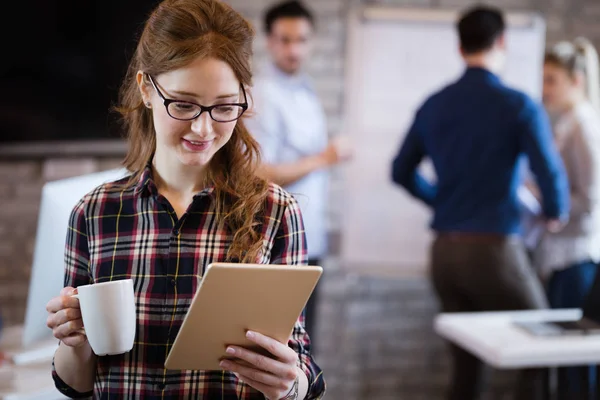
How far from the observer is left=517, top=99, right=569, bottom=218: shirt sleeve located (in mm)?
2330

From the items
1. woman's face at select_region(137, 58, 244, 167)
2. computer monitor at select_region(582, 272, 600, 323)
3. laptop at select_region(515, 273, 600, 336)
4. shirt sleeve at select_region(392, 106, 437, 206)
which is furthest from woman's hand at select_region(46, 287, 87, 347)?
shirt sleeve at select_region(392, 106, 437, 206)

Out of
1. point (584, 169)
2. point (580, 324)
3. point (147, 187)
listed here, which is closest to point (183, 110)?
point (147, 187)

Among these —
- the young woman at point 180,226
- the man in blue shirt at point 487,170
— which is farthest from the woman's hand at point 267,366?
the man in blue shirt at point 487,170

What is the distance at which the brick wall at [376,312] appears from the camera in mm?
3271

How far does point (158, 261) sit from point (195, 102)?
243mm

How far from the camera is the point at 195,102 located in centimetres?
106

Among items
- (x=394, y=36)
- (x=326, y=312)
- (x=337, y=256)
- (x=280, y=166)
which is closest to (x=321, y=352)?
(x=326, y=312)

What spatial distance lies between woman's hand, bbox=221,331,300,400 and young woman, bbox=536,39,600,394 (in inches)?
74.3

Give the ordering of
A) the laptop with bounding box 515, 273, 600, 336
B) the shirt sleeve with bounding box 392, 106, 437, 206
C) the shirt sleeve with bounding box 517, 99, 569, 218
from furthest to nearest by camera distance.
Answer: the shirt sleeve with bounding box 392, 106, 437, 206 < the shirt sleeve with bounding box 517, 99, 569, 218 < the laptop with bounding box 515, 273, 600, 336

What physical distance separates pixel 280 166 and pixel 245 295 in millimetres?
1800

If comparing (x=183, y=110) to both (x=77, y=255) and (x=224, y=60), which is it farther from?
(x=77, y=255)

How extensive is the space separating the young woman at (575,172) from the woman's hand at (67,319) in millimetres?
2043

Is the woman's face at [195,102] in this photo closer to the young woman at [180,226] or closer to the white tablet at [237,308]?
the young woman at [180,226]

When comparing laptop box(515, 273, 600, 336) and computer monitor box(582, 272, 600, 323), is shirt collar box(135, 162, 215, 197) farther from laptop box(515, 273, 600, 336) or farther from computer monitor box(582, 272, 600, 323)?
computer monitor box(582, 272, 600, 323)
